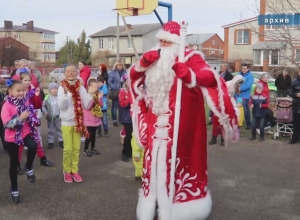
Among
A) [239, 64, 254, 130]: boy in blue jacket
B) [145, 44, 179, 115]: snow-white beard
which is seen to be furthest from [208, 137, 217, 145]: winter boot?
[145, 44, 179, 115]: snow-white beard

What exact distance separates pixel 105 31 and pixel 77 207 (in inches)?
2022

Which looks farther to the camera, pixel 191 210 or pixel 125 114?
pixel 125 114

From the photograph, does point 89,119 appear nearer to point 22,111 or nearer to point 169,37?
point 22,111

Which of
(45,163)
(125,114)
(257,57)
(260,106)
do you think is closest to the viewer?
(125,114)

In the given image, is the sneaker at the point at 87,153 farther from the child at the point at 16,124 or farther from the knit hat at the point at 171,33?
the knit hat at the point at 171,33

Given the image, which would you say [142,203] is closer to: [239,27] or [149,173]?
[149,173]

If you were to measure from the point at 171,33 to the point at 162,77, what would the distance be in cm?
42

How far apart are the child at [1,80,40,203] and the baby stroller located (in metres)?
5.88

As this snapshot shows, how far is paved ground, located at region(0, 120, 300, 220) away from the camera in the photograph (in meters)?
4.47

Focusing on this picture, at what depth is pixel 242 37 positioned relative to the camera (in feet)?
133

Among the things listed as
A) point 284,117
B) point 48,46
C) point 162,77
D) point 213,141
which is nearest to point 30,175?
point 162,77

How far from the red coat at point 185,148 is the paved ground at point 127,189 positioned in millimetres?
1009

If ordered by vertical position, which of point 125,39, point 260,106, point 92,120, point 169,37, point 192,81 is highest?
point 125,39

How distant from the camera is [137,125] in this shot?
372cm
